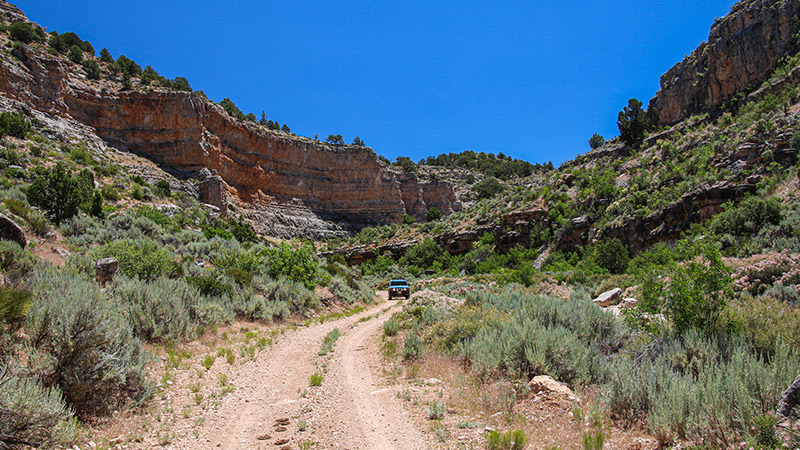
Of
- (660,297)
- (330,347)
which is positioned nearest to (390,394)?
(330,347)

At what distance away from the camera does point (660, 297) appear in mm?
6934

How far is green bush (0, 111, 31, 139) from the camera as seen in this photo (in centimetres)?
2836

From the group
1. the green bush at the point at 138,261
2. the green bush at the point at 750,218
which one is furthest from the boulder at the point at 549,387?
the green bush at the point at 750,218

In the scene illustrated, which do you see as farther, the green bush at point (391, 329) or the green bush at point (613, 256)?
the green bush at point (613, 256)

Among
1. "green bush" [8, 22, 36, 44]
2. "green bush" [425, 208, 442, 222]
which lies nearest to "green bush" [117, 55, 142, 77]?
"green bush" [8, 22, 36, 44]

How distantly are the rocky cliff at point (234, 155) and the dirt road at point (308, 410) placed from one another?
40211mm

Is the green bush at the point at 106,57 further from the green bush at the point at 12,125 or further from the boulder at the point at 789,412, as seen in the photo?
the boulder at the point at 789,412

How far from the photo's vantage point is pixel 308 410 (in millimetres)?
5535

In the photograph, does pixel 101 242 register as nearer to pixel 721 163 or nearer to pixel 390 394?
pixel 390 394

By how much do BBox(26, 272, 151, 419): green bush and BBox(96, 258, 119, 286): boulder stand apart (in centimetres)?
464

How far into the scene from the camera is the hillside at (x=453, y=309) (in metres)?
4.47

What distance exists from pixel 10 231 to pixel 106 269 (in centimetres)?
236

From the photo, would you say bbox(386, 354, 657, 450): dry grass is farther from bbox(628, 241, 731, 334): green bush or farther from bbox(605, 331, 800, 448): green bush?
bbox(628, 241, 731, 334): green bush

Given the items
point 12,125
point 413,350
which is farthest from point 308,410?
point 12,125
